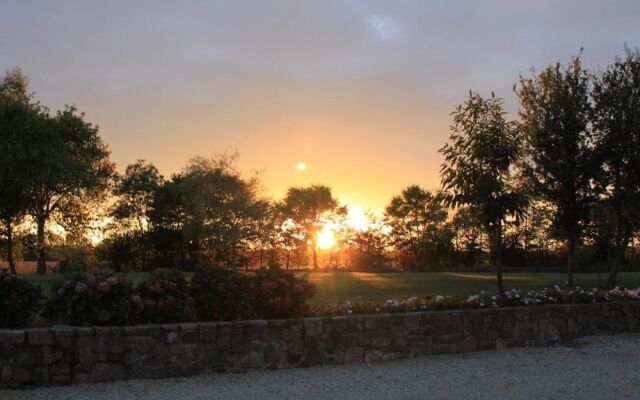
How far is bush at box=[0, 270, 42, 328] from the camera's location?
24.9 feet

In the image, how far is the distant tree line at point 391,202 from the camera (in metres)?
13.3

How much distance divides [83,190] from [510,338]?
3789cm

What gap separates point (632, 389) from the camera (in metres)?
6.90

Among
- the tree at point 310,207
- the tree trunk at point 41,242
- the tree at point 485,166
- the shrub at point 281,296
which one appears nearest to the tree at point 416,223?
the tree at point 310,207

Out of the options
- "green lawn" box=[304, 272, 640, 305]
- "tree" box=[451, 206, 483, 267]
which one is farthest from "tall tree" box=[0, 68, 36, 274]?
"tree" box=[451, 206, 483, 267]

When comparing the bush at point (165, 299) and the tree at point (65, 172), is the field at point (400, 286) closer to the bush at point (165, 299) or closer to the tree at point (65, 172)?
the bush at point (165, 299)

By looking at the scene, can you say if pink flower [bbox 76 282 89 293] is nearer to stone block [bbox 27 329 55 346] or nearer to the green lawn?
stone block [bbox 27 329 55 346]

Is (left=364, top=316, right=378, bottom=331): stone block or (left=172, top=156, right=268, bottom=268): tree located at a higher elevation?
(left=172, top=156, right=268, bottom=268): tree

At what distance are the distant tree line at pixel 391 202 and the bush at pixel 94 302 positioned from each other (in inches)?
99.0

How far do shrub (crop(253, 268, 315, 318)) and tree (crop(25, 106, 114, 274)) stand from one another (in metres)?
25.0

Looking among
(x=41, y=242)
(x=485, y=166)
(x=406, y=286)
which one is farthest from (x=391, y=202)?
(x=485, y=166)

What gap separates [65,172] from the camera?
31250 millimetres

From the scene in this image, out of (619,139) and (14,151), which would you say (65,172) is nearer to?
(14,151)

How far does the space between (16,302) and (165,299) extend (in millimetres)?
1848
